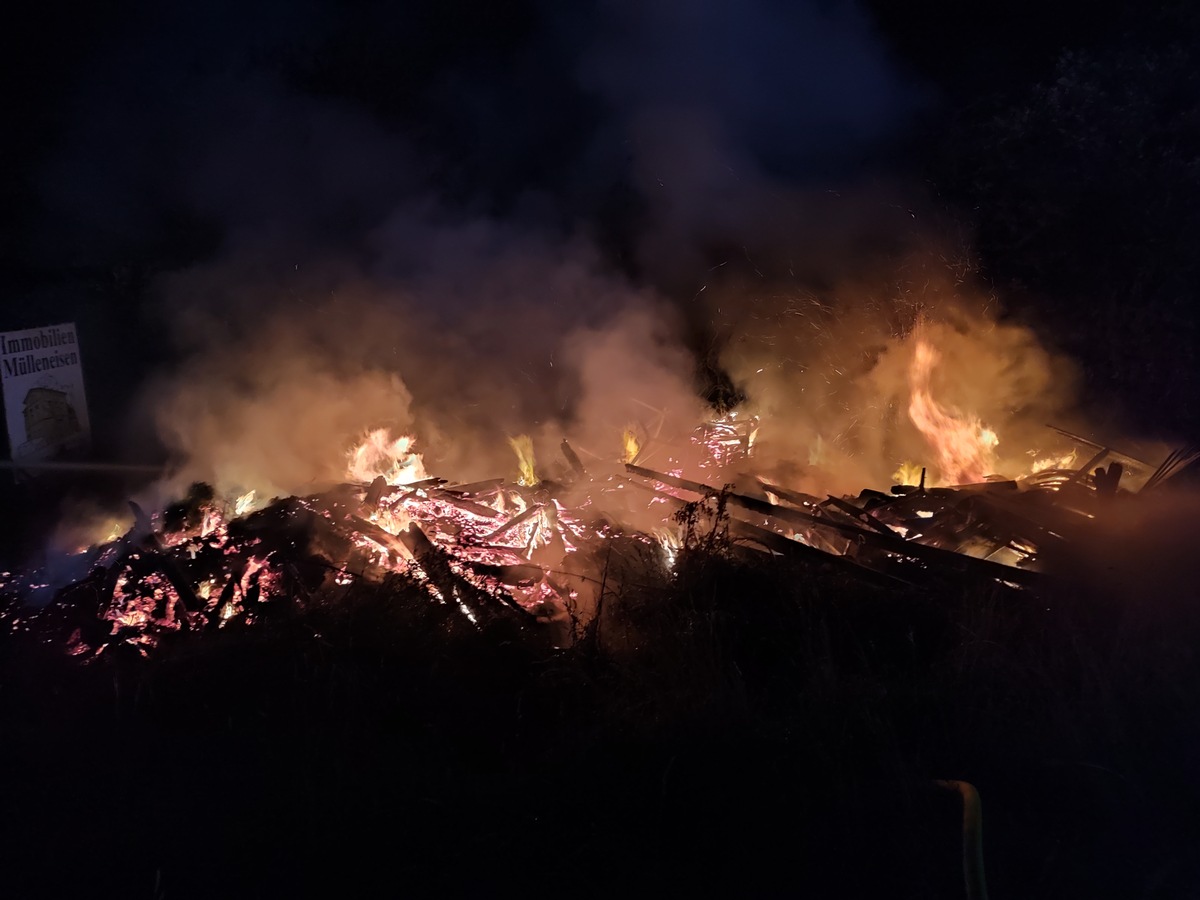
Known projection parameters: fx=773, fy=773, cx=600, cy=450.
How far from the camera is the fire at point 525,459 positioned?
22.7 ft

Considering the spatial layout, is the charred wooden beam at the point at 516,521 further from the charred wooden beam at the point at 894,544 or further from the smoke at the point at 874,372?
the smoke at the point at 874,372

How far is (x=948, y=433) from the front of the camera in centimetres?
751

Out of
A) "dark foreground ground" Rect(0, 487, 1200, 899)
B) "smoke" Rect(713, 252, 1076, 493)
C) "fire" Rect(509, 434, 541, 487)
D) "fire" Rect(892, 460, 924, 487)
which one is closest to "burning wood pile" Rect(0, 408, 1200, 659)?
"dark foreground ground" Rect(0, 487, 1200, 899)

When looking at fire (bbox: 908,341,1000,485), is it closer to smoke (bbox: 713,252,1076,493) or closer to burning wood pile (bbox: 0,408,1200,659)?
smoke (bbox: 713,252,1076,493)

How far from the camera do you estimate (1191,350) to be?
6.92 metres

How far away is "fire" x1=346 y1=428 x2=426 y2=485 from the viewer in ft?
23.2

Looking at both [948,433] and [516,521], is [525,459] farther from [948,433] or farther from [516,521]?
[948,433]

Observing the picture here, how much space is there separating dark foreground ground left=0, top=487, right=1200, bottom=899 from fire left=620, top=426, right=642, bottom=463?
3.09 metres

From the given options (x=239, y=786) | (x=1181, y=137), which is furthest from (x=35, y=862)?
(x=1181, y=137)

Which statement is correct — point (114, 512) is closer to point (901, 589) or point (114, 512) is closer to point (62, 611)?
point (62, 611)

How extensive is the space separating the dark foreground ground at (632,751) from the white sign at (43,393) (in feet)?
10.7

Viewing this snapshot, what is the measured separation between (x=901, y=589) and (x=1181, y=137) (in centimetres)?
580

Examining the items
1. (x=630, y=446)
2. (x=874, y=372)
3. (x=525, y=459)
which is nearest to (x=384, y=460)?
(x=525, y=459)

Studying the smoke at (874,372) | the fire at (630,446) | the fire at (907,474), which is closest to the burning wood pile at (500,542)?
the fire at (630,446)
